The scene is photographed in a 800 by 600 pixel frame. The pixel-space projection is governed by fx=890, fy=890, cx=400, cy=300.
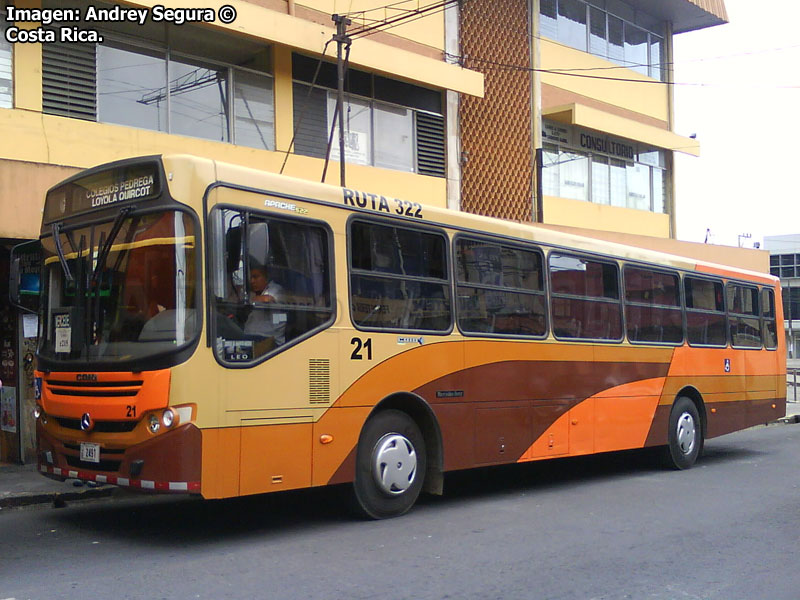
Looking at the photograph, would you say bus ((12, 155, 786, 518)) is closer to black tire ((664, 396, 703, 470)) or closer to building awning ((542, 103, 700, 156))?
black tire ((664, 396, 703, 470))

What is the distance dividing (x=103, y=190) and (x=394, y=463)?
3586 millimetres

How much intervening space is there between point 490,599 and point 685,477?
6971 millimetres

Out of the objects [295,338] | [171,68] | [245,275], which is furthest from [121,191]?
[171,68]

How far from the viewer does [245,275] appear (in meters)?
7.22

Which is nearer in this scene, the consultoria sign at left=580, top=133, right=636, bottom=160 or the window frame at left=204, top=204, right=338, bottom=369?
the window frame at left=204, top=204, right=338, bottom=369

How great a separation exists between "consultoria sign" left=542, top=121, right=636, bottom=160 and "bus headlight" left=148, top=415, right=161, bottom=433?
15812 millimetres

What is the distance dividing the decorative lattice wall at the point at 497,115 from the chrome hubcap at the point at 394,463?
1013 centimetres

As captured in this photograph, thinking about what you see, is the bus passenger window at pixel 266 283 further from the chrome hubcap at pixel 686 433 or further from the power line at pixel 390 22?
the power line at pixel 390 22

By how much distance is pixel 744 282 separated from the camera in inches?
572

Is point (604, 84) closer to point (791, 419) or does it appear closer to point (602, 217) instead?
point (602, 217)

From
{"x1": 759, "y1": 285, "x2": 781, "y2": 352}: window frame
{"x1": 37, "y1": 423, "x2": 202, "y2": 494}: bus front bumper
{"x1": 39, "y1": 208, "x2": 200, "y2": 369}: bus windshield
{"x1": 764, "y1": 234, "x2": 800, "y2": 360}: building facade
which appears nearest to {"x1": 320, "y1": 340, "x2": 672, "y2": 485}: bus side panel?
{"x1": 37, "y1": 423, "x2": 202, "y2": 494}: bus front bumper

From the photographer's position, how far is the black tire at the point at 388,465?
8125 millimetres

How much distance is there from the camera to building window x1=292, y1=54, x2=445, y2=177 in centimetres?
1502

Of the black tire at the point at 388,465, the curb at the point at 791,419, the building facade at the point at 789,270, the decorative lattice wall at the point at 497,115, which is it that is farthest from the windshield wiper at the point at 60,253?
the building facade at the point at 789,270
